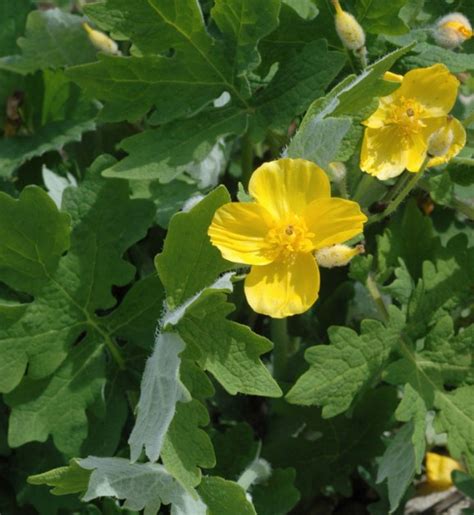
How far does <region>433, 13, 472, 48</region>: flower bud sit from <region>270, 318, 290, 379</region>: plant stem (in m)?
0.61

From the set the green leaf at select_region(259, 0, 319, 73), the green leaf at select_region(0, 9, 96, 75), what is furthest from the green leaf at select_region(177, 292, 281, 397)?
the green leaf at select_region(0, 9, 96, 75)

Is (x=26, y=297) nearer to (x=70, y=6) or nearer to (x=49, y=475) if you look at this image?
(x=49, y=475)

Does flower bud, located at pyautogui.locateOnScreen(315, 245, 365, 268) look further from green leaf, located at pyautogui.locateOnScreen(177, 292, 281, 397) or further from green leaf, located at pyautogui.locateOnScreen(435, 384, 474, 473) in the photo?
green leaf, located at pyautogui.locateOnScreen(435, 384, 474, 473)

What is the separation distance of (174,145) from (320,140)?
1.27ft

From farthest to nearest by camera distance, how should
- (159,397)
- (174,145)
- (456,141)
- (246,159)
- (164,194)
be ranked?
(246,159) < (164,194) < (174,145) < (456,141) < (159,397)

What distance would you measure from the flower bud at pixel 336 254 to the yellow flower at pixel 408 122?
0.23m

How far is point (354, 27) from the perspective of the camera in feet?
4.81

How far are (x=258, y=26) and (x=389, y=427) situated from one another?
32.1 inches

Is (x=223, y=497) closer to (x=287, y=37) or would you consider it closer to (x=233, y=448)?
(x=233, y=448)

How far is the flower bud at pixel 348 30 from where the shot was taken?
4.80 ft

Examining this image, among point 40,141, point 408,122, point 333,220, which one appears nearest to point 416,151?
point 408,122

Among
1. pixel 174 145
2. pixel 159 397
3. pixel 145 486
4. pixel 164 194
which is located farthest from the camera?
pixel 164 194

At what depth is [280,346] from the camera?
1.75 metres

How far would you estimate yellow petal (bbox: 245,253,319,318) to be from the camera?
1281mm
